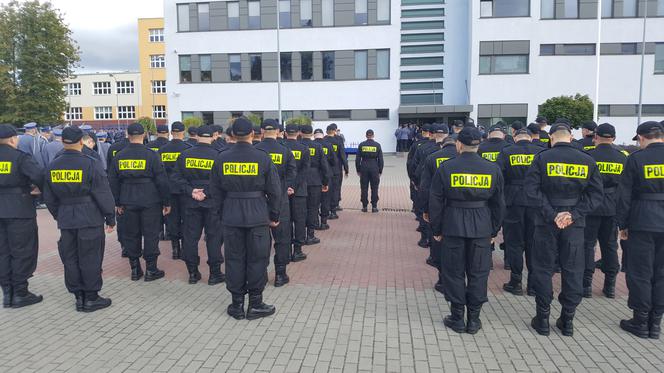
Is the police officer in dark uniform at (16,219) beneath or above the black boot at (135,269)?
above

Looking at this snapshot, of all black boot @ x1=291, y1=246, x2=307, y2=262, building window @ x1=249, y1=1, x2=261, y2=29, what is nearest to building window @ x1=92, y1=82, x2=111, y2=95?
building window @ x1=249, y1=1, x2=261, y2=29

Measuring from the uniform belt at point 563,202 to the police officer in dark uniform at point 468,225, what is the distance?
53 centimetres

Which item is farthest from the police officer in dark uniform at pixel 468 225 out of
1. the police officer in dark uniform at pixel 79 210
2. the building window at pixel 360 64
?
the building window at pixel 360 64

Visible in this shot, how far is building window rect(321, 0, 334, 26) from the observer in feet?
104

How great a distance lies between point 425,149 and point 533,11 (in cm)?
2469

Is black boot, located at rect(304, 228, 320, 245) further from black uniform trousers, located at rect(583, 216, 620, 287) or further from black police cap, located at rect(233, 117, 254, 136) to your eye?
black uniform trousers, located at rect(583, 216, 620, 287)

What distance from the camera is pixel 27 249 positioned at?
596 cm

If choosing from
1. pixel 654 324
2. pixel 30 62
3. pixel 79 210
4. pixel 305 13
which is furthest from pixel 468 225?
pixel 30 62

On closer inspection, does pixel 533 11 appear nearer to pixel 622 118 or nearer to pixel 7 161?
pixel 622 118

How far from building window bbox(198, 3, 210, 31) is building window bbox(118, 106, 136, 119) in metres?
43.8

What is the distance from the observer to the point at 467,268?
5145 mm

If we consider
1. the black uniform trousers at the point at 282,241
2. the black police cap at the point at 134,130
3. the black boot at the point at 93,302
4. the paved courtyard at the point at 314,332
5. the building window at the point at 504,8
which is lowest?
the paved courtyard at the point at 314,332

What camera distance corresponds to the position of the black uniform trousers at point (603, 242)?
20.2ft

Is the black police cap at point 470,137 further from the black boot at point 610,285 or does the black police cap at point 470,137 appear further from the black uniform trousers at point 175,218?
the black uniform trousers at point 175,218
